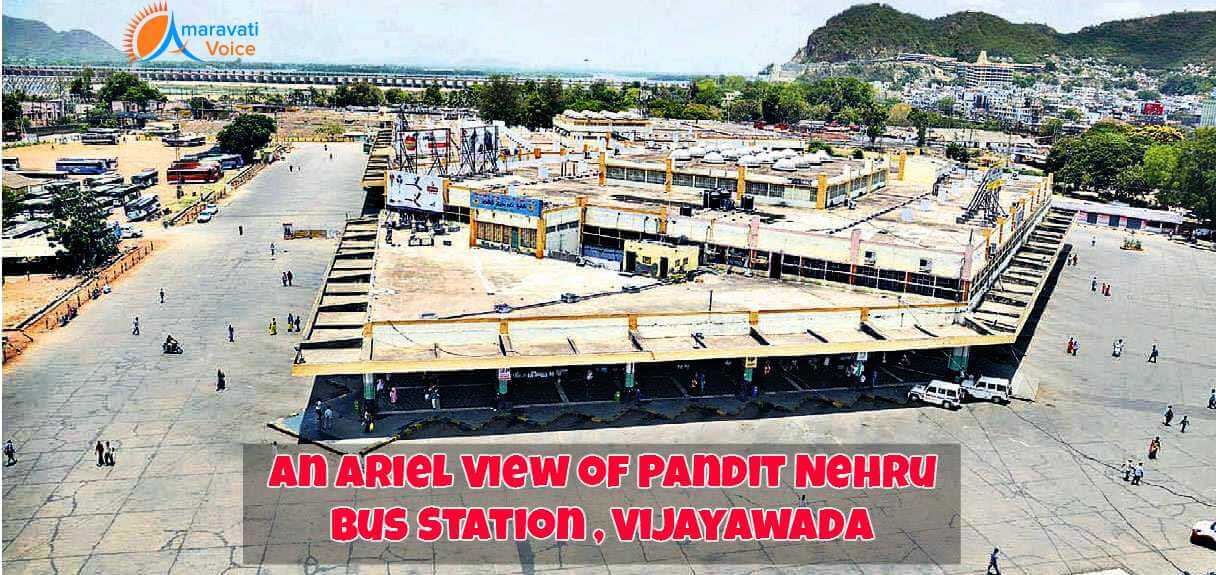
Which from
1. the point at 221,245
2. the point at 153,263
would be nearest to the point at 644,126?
the point at 221,245

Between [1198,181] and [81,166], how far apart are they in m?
162

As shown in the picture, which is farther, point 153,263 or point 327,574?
point 153,263

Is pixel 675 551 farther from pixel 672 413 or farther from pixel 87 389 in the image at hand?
pixel 87 389

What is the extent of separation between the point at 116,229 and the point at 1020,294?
83.2m

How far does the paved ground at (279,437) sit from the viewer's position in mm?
34594

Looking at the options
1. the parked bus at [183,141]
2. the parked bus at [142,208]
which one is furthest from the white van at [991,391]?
the parked bus at [183,141]

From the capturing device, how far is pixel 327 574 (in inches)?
1273

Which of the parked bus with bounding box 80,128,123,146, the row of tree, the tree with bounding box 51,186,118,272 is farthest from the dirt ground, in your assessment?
the row of tree

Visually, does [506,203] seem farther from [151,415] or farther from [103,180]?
[103,180]

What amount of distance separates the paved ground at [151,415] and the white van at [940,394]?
35277 mm

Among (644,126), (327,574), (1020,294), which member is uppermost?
(644,126)

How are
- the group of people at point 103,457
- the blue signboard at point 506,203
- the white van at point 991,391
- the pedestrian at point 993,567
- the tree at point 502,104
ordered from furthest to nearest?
1. the tree at point 502,104
2. the blue signboard at point 506,203
3. the white van at point 991,391
4. the group of people at point 103,457
5. the pedestrian at point 993,567

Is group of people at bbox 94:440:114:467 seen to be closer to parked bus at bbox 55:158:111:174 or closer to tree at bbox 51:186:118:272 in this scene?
tree at bbox 51:186:118:272

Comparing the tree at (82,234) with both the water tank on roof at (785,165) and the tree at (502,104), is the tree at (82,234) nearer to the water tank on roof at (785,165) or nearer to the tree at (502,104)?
the water tank on roof at (785,165)
